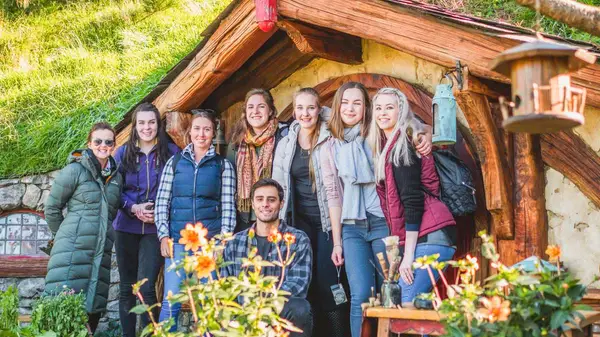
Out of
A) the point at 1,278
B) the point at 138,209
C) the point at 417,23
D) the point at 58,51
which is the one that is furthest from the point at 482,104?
the point at 58,51

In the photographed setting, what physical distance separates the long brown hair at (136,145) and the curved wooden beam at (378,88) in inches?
41.4

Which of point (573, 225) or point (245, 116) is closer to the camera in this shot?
point (573, 225)

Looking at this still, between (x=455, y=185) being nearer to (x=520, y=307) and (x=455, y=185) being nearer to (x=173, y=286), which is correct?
(x=520, y=307)

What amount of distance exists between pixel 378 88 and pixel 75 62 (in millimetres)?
7146

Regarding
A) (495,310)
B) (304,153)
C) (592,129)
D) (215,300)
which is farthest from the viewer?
(304,153)

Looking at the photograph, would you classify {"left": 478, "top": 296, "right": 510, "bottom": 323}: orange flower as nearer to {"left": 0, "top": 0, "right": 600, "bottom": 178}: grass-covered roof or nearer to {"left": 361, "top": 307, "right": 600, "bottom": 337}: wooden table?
{"left": 361, "top": 307, "right": 600, "bottom": 337}: wooden table

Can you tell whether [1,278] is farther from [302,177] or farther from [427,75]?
[427,75]

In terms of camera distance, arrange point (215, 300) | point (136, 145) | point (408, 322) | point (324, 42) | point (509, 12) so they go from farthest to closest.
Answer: point (509, 12) < point (136, 145) < point (324, 42) < point (408, 322) < point (215, 300)

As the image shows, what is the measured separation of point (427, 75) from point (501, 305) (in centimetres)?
311

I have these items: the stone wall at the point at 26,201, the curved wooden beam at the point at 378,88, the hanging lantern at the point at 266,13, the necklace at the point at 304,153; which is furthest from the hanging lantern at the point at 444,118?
the stone wall at the point at 26,201

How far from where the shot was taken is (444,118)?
6.14 m

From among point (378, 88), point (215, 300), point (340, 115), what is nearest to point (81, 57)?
point (378, 88)

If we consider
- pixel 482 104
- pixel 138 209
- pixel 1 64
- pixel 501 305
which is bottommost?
pixel 501 305

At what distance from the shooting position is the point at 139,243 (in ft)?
25.2
